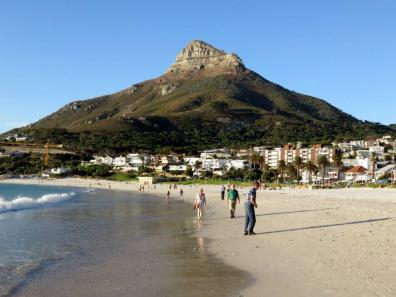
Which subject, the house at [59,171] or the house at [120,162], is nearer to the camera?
the house at [59,171]

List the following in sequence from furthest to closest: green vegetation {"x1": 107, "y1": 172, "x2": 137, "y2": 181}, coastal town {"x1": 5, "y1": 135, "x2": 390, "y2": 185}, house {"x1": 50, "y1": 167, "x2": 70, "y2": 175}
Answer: house {"x1": 50, "y1": 167, "x2": 70, "y2": 175} → green vegetation {"x1": 107, "y1": 172, "x2": 137, "y2": 181} → coastal town {"x1": 5, "y1": 135, "x2": 390, "y2": 185}

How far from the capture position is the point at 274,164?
491ft

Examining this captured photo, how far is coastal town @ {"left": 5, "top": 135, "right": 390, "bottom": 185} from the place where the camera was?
4208 inches

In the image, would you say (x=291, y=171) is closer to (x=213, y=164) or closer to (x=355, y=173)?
(x=355, y=173)

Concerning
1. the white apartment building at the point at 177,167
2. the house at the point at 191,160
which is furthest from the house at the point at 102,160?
the house at the point at 191,160

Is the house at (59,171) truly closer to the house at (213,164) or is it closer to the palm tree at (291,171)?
the house at (213,164)

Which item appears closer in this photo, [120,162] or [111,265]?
[111,265]

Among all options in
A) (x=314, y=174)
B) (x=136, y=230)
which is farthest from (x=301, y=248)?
(x=314, y=174)

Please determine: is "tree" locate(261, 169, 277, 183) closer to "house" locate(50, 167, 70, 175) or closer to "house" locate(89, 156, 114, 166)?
"house" locate(89, 156, 114, 166)

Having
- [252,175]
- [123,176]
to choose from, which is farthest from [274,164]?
[123,176]

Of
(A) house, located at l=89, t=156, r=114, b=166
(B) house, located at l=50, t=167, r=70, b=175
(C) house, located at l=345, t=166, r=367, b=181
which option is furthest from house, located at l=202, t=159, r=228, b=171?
(B) house, located at l=50, t=167, r=70, b=175

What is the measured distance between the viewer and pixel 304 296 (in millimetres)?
7352

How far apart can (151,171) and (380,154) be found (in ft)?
221

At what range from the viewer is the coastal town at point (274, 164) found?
10688 centimetres
